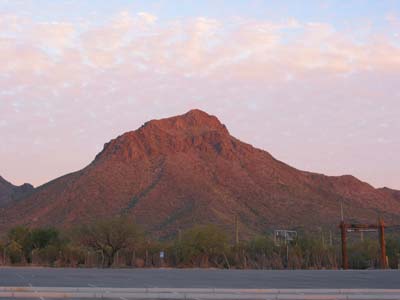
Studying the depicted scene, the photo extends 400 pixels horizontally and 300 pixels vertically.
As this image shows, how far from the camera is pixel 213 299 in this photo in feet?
68.9

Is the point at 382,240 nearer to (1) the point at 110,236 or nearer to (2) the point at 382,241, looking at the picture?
(2) the point at 382,241

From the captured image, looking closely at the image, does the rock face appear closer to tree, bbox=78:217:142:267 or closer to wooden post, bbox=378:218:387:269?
tree, bbox=78:217:142:267

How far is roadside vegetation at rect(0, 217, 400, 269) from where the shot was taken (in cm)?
5012

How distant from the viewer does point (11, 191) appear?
11456cm

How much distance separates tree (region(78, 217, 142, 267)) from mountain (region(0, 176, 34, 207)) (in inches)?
1919

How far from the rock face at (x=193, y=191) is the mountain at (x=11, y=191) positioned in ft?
28.3

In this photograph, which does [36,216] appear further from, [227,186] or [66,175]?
[227,186]

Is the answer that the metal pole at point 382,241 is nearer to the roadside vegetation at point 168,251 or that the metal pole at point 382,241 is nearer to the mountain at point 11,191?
the roadside vegetation at point 168,251

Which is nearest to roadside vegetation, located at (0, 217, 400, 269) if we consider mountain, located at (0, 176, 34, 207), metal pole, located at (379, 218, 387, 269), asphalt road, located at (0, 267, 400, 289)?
metal pole, located at (379, 218, 387, 269)

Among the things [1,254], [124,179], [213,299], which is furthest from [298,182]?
[213,299]

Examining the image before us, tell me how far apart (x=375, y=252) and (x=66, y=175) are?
57449 mm

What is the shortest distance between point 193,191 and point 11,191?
38.0m

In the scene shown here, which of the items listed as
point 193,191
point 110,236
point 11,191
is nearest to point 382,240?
point 110,236

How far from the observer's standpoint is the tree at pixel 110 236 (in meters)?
55.1
